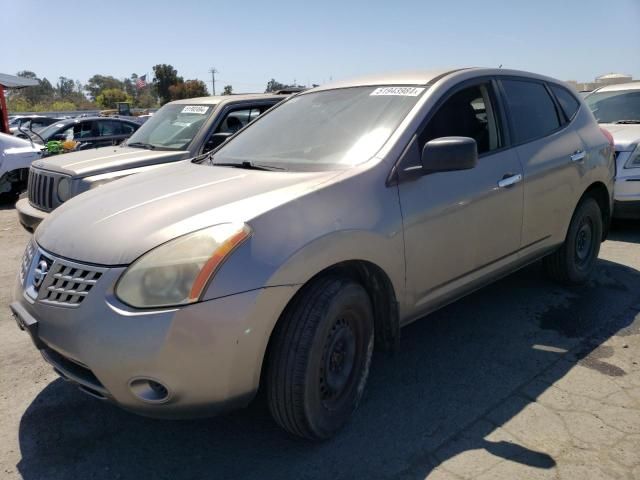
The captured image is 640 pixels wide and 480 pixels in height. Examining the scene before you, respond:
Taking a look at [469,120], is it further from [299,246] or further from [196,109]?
[196,109]

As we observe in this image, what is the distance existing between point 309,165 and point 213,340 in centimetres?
127

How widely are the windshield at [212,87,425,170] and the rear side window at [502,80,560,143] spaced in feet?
3.16

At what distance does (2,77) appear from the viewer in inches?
652

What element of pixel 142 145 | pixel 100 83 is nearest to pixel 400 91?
pixel 142 145

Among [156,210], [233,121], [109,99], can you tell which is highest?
[109,99]

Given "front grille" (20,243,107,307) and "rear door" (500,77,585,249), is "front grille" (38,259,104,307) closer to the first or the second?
"front grille" (20,243,107,307)

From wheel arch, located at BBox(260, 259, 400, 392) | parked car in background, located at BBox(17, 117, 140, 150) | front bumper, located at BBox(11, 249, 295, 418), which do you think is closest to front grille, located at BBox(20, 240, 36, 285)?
front bumper, located at BBox(11, 249, 295, 418)

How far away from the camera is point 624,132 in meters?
6.88

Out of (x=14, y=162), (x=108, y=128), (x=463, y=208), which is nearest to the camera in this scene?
(x=463, y=208)

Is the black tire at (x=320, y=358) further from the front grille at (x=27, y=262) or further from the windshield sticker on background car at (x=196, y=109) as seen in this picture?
the windshield sticker on background car at (x=196, y=109)

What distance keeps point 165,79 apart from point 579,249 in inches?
3055

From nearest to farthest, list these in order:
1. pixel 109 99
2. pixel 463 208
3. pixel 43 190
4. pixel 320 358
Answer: pixel 320 358, pixel 463 208, pixel 43 190, pixel 109 99

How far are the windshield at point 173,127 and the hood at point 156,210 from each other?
3.31 meters

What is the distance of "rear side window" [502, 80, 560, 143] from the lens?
3.89 metres
